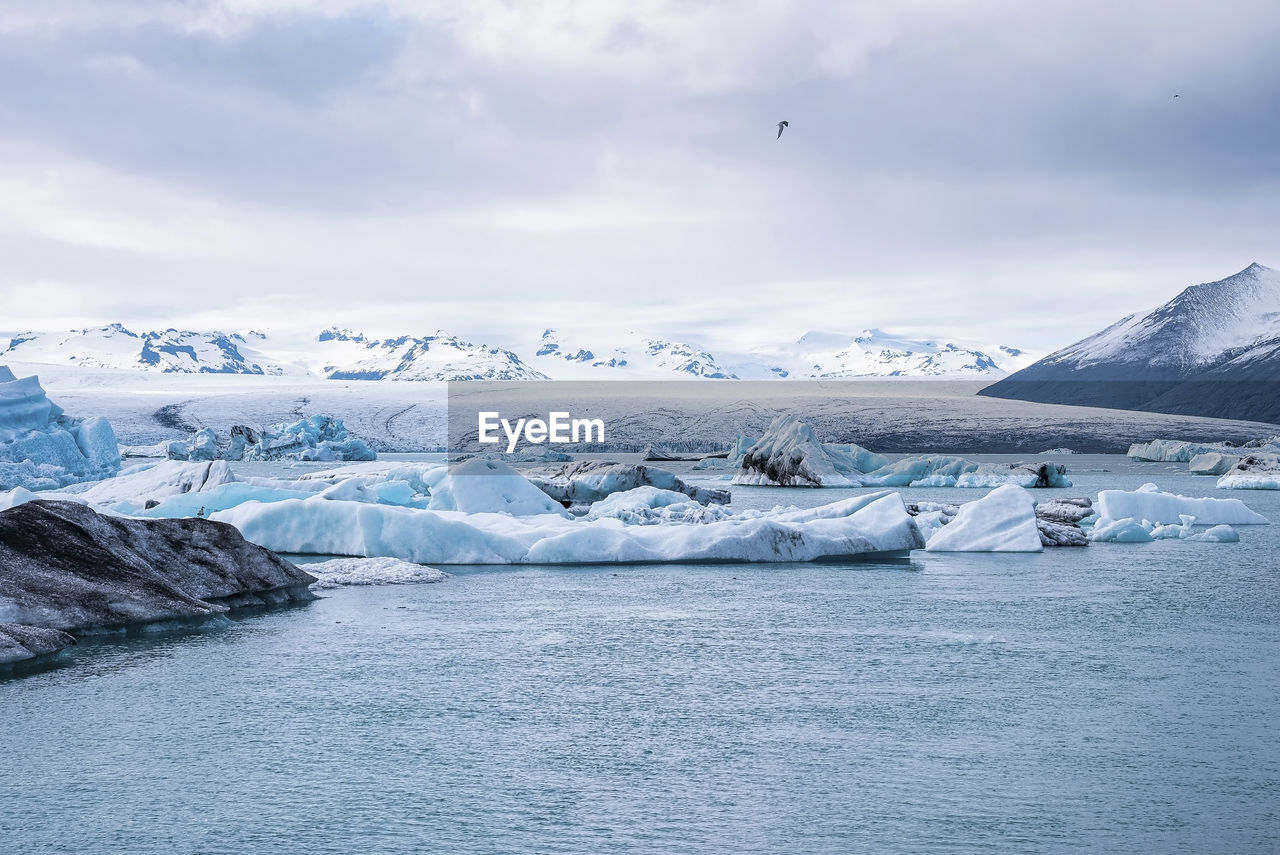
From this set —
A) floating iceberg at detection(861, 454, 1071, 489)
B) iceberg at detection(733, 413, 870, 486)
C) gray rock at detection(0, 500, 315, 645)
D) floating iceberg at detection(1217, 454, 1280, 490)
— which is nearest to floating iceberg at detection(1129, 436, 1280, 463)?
floating iceberg at detection(1217, 454, 1280, 490)

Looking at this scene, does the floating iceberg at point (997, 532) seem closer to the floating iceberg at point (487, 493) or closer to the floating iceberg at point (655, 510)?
the floating iceberg at point (655, 510)

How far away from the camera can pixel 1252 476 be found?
34625 millimetres

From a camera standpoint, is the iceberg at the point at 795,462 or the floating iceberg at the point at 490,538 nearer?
the floating iceberg at the point at 490,538

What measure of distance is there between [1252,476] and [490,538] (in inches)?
1151

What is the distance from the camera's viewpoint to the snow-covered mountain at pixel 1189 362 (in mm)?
94062

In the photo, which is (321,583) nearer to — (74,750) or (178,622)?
(178,622)

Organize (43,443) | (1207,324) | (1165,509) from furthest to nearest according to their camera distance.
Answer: (1207,324) < (43,443) < (1165,509)

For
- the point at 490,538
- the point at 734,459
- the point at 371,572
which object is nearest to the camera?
the point at 371,572

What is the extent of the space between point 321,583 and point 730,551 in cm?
500

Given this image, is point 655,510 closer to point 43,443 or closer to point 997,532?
point 997,532

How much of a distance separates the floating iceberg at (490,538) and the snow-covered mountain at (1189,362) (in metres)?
86.6

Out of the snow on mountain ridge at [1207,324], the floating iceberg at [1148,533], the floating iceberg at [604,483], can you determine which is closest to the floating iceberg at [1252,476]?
the floating iceberg at [604,483]

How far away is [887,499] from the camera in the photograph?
637 inches
